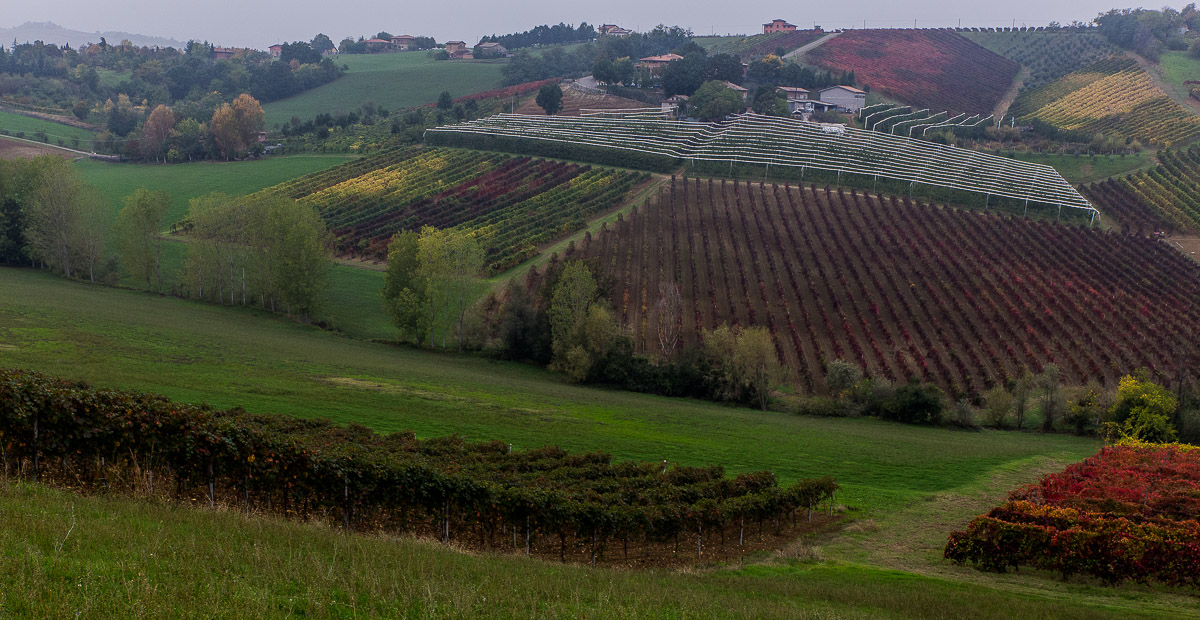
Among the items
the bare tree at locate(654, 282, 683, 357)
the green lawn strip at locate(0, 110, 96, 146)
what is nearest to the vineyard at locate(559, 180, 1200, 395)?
the bare tree at locate(654, 282, 683, 357)

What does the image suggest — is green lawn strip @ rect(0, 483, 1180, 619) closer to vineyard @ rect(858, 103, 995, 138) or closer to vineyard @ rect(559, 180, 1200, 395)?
vineyard @ rect(559, 180, 1200, 395)

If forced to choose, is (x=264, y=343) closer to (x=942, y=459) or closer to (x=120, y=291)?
(x=120, y=291)

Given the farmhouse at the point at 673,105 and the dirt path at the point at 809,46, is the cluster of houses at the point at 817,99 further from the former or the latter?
the dirt path at the point at 809,46

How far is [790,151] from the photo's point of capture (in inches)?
3789

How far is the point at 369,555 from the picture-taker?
1496 centimetres

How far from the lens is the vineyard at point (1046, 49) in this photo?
15575 centimetres

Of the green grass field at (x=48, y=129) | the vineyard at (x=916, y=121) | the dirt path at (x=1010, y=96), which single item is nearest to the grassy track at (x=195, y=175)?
the green grass field at (x=48, y=129)

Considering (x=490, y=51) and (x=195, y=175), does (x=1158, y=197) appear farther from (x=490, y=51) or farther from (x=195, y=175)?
(x=490, y=51)

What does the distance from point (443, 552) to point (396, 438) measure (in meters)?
10.8

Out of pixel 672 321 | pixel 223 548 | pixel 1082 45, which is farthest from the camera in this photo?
pixel 1082 45

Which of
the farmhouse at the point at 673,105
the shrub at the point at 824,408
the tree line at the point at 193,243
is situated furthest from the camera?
the farmhouse at the point at 673,105

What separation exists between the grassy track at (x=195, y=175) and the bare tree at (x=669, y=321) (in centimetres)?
5695

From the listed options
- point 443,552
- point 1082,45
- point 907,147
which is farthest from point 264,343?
point 1082,45

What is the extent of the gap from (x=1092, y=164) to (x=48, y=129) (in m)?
141
